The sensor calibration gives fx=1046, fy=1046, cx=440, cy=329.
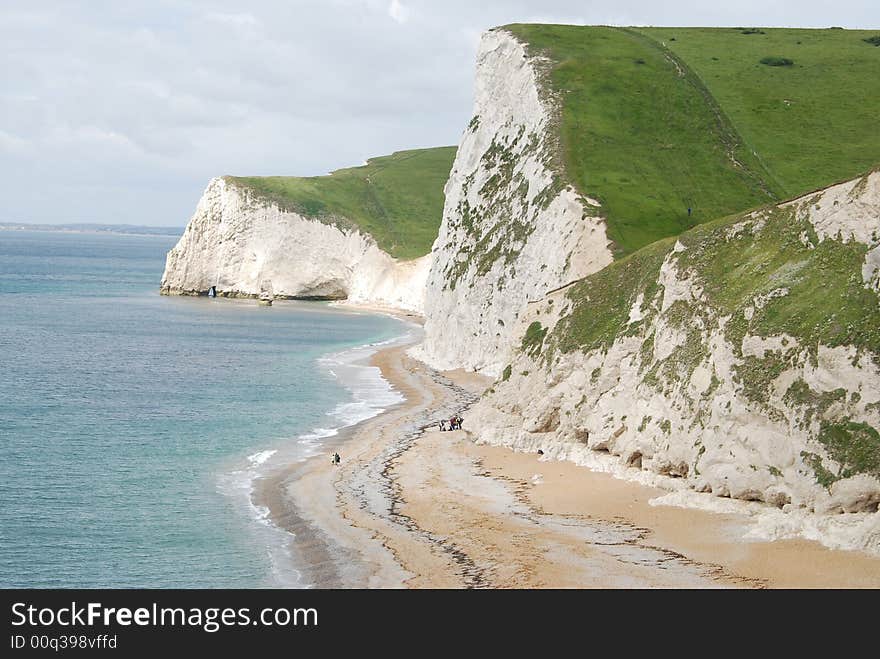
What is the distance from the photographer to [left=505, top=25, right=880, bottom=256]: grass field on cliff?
71.2 m

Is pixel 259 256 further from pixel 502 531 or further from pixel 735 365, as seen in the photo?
pixel 502 531

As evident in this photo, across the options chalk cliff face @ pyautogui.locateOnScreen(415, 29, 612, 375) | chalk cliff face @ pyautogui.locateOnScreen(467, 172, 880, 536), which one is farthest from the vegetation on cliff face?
chalk cliff face @ pyautogui.locateOnScreen(415, 29, 612, 375)

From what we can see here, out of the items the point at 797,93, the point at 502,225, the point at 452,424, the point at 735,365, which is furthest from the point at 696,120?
the point at 735,365

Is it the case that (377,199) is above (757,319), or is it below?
above

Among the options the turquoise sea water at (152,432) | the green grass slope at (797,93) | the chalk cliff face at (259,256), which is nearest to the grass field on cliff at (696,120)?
the green grass slope at (797,93)

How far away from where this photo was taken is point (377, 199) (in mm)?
183000

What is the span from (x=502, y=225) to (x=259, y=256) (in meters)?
88.9

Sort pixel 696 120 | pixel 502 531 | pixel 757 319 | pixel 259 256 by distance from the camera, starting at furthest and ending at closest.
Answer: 1. pixel 259 256
2. pixel 696 120
3. pixel 757 319
4. pixel 502 531

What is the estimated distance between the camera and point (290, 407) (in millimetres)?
60312

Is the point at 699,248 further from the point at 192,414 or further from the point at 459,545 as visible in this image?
the point at 192,414

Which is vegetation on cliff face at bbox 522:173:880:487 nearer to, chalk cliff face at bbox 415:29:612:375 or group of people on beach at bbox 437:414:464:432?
group of people on beach at bbox 437:414:464:432

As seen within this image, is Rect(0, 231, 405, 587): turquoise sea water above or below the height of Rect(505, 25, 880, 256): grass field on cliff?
below

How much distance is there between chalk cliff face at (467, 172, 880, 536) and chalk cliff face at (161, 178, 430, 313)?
11032cm

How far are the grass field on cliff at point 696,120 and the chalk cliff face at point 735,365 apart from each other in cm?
1693
